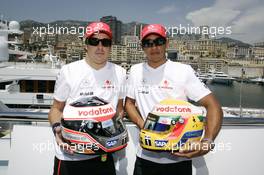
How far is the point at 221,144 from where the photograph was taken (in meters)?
2.87

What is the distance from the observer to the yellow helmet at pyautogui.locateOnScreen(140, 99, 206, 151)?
1.94 metres

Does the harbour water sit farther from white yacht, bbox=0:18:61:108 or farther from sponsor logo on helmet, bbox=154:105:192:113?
sponsor logo on helmet, bbox=154:105:192:113

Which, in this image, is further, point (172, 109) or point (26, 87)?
point (26, 87)

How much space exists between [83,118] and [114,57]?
55233mm

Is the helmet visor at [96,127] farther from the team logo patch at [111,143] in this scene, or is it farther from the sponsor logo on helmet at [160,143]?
the sponsor logo on helmet at [160,143]

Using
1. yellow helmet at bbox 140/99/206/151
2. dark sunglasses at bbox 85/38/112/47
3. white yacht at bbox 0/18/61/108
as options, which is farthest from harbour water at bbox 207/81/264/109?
dark sunglasses at bbox 85/38/112/47

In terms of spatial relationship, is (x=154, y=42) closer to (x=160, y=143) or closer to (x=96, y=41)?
(x=96, y=41)

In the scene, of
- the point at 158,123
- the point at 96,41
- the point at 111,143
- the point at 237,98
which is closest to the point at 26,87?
the point at 96,41

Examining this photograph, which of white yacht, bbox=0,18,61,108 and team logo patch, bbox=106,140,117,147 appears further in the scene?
white yacht, bbox=0,18,61,108

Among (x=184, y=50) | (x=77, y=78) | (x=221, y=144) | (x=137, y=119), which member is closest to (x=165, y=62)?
(x=137, y=119)

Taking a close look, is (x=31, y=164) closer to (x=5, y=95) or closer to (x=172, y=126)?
(x=172, y=126)

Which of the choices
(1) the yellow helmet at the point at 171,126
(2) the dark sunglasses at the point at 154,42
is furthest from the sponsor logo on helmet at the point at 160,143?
(2) the dark sunglasses at the point at 154,42

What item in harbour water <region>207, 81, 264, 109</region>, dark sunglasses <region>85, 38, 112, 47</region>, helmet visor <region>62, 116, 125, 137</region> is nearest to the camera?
helmet visor <region>62, 116, 125, 137</region>

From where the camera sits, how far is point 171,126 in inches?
77.2
